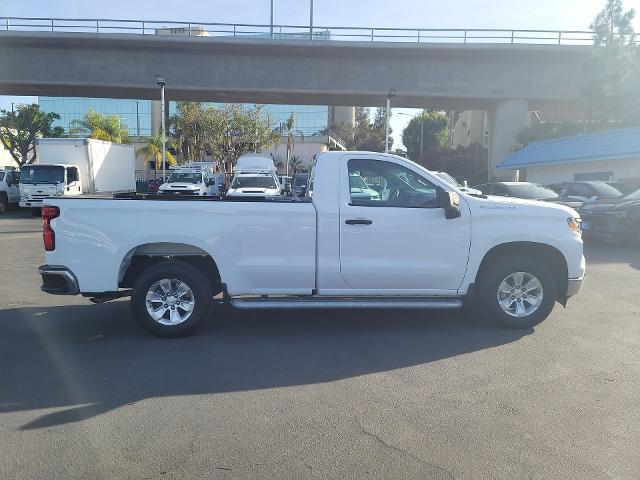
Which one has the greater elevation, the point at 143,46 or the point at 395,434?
the point at 143,46

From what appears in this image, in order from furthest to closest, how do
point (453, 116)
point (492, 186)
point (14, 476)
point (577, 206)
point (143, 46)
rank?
point (453, 116) → point (143, 46) → point (492, 186) → point (577, 206) → point (14, 476)

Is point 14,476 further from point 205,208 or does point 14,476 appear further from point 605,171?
point 605,171

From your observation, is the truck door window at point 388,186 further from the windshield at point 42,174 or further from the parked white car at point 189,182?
the parked white car at point 189,182

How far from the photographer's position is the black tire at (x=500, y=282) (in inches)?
251

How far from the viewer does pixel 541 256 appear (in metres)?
6.63

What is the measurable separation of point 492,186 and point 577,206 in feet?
11.5

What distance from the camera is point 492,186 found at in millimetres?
17250

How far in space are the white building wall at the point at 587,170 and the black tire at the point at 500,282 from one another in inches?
697

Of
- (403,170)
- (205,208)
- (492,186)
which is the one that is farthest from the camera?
(492,186)

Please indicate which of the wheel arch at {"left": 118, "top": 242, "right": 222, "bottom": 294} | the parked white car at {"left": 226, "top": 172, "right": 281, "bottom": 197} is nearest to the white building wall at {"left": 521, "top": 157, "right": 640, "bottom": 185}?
the parked white car at {"left": 226, "top": 172, "right": 281, "bottom": 197}

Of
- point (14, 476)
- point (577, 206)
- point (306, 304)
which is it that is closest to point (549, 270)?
point (306, 304)

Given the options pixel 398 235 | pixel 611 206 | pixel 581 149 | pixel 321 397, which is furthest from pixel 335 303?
pixel 581 149

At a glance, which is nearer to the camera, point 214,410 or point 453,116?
point 214,410

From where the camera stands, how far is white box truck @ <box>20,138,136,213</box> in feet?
74.4
